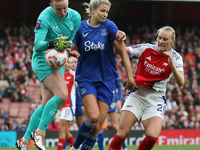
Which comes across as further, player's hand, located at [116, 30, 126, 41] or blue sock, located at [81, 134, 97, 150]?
blue sock, located at [81, 134, 97, 150]

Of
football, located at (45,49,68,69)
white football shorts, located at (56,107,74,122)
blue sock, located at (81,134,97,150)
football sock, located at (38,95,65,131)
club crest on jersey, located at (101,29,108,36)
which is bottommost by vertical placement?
white football shorts, located at (56,107,74,122)

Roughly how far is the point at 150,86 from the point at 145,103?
0.95 feet

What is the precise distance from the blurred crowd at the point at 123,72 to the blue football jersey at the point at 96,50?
749cm

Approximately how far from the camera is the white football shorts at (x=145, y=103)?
532 cm

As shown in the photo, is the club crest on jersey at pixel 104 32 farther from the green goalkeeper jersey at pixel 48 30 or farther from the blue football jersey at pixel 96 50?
the green goalkeeper jersey at pixel 48 30

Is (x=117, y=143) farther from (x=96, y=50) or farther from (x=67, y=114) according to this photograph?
(x=67, y=114)

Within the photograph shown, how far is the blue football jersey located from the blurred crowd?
295 inches

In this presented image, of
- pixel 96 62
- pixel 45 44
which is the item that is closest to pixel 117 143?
pixel 96 62

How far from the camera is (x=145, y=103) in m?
5.43

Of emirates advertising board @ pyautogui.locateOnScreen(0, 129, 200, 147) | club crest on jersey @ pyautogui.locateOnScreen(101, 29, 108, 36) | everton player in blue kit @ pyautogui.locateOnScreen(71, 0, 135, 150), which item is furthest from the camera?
emirates advertising board @ pyautogui.locateOnScreen(0, 129, 200, 147)

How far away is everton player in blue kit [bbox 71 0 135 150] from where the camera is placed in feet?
16.9

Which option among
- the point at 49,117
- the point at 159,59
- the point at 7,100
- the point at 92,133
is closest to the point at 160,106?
the point at 159,59

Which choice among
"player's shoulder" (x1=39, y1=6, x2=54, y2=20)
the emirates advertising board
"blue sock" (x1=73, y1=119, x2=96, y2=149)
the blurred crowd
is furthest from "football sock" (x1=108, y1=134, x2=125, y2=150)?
the blurred crowd

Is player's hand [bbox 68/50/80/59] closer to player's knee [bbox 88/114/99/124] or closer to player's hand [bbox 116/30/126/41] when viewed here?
A: player's hand [bbox 116/30/126/41]
